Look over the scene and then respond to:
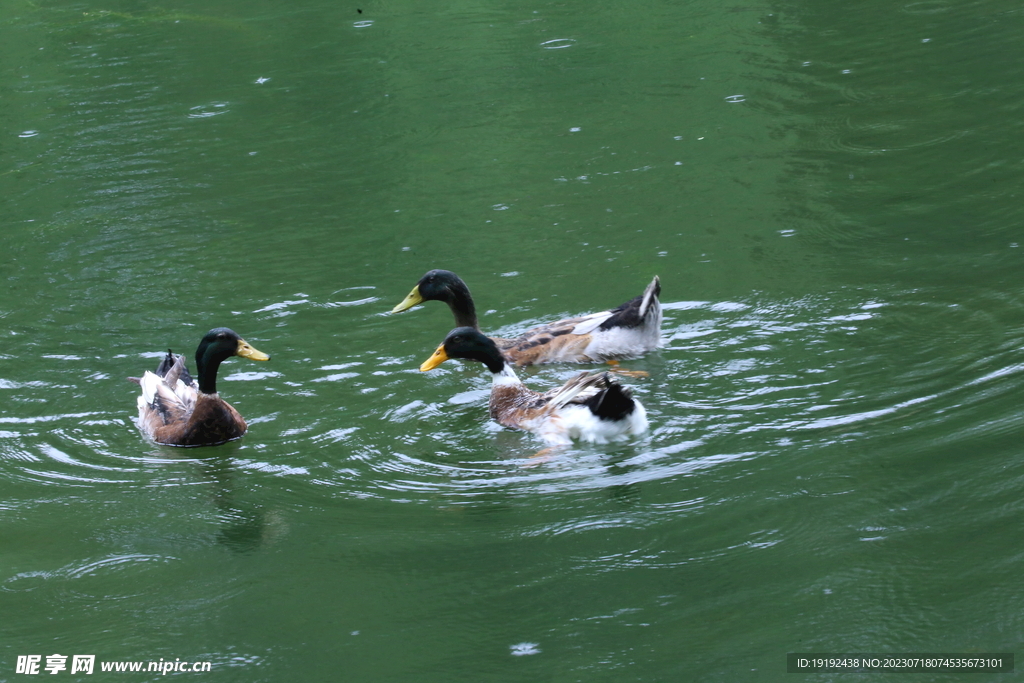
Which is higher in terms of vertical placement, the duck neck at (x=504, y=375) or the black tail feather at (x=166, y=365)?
the black tail feather at (x=166, y=365)

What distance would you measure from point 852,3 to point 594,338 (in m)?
12.7

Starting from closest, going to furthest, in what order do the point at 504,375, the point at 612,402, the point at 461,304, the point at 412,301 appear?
the point at 612,402 < the point at 504,375 < the point at 461,304 < the point at 412,301

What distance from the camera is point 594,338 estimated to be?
9242 millimetres

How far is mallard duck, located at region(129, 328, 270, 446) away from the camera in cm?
808

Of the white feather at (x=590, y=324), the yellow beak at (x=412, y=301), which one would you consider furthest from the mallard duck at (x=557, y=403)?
the yellow beak at (x=412, y=301)

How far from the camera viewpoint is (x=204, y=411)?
8.08 m

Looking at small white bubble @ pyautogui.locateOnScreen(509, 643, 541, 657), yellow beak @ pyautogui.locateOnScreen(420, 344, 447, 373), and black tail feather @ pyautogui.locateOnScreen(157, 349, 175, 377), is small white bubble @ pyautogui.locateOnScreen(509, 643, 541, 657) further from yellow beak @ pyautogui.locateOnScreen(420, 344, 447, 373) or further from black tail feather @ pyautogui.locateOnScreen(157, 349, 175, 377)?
black tail feather @ pyautogui.locateOnScreen(157, 349, 175, 377)

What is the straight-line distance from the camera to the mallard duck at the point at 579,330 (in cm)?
902

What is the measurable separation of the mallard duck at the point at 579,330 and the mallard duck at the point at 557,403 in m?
0.63

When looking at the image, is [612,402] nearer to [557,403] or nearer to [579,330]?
[557,403]

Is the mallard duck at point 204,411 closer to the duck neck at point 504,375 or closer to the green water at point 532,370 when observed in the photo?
the green water at point 532,370

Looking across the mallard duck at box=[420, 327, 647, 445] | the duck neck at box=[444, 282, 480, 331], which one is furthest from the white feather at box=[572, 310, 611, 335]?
the duck neck at box=[444, 282, 480, 331]

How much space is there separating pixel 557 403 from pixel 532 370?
1.59 metres

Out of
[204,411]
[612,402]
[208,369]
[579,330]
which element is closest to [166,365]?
[208,369]
